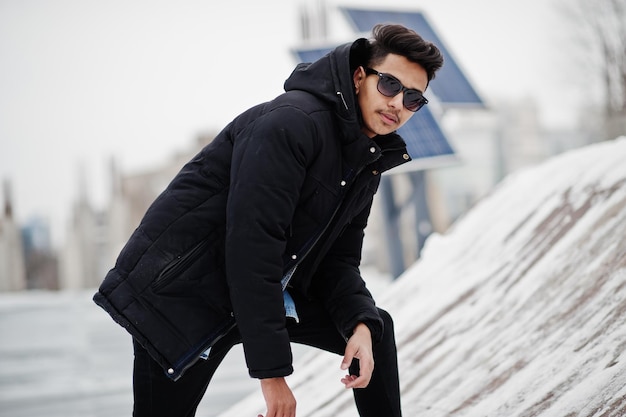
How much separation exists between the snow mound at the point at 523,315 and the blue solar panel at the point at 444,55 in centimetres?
619

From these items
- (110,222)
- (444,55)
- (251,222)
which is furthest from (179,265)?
(110,222)

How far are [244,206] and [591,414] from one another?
70.8 inches

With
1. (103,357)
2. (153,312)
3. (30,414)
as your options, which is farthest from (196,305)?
(103,357)

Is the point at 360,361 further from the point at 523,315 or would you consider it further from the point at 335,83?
the point at 523,315

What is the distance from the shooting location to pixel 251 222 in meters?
2.20

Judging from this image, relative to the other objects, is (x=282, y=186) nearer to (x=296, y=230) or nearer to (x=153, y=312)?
(x=296, y=230)

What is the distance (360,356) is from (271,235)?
560 mm

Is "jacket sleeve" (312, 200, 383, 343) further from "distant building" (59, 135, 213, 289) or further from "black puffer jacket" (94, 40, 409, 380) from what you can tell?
"distant building" (59, 135, 213, 289)

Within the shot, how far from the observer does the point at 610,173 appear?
5.59 meters

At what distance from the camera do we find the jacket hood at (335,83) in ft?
7.89

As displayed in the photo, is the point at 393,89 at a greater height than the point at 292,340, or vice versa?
the point at 393,89

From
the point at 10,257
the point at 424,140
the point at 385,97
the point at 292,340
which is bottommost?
the point at 10,257

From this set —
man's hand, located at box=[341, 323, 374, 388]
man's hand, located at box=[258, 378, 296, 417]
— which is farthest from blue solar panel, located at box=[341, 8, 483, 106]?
man's hand, located at box=[258, 378, 296, 417]

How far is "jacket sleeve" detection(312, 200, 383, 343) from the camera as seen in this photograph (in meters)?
2.63
